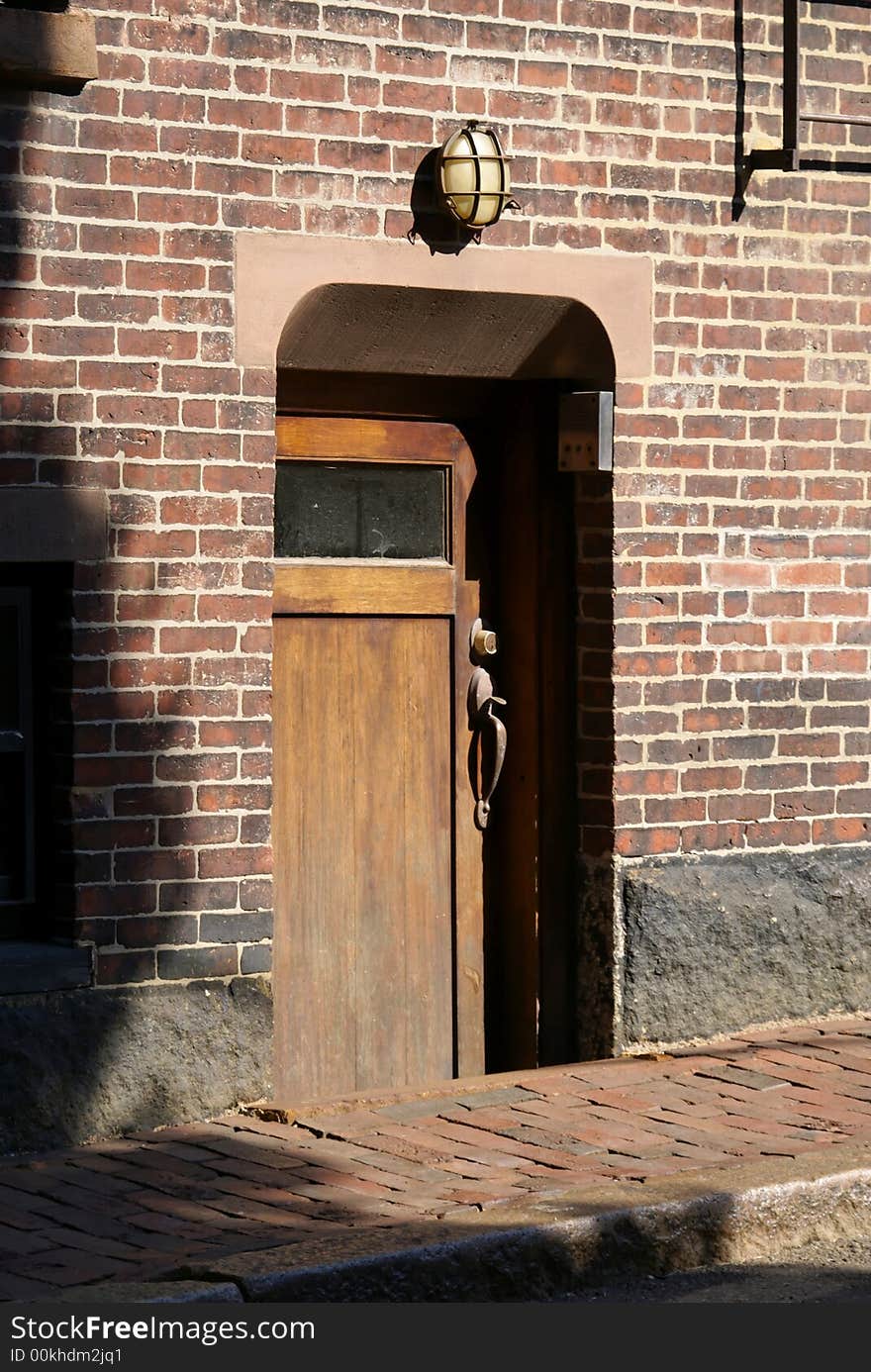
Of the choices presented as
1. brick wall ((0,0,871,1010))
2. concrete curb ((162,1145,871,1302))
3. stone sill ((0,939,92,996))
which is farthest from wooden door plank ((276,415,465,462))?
concrete curb ((162,1145,871,1302))

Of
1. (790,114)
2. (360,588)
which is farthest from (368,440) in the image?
(790,114)

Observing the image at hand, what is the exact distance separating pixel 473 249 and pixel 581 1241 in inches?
123

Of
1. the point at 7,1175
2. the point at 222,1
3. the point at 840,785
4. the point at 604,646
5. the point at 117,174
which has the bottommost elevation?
the point at 7,1175

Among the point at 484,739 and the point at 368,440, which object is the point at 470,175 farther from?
the point at 484,739

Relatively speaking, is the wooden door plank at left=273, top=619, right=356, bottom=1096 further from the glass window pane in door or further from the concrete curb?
the concrete curb

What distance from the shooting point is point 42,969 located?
608 cm

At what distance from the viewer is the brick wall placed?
616 cm

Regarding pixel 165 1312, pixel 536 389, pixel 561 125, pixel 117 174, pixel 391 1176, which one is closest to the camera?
pixel 165 1312

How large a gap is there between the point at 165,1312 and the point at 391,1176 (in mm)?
1215

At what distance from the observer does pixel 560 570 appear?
7227 millimetres

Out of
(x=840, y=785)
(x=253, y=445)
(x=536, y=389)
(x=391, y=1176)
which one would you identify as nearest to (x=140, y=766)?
(x=253, y=445)

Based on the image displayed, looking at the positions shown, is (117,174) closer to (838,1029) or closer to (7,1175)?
(7,1175)

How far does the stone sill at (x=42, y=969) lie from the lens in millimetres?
6027

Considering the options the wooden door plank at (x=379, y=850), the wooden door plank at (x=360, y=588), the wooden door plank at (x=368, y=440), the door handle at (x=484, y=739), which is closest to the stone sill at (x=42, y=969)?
the wooden door plank at (x=379, y=850)
